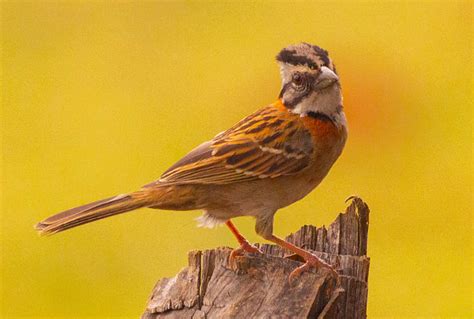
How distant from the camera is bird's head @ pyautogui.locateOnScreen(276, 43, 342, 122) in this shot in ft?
24.6

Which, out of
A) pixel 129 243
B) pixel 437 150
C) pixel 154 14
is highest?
pixel 154 14

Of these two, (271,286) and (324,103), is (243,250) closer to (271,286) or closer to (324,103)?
(271,286)

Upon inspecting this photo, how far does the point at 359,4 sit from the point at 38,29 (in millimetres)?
4101

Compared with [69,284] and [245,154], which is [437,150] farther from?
[245,154]

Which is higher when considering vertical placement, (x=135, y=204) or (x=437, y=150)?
(x=437, y=150)

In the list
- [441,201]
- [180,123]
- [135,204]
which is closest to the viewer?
[135,204]

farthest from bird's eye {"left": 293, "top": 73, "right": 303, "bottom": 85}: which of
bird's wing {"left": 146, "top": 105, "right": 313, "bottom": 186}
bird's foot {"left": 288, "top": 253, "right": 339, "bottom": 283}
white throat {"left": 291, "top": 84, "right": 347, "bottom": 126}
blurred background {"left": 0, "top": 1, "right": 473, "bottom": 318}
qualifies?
blurred background {"left": 0, "top": 1, "right": 473, "bottom": 318}

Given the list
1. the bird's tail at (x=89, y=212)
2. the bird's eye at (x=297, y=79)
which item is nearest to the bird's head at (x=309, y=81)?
the bird's eye at (x=297, y=79)

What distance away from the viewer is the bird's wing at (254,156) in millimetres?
Answer: 7621

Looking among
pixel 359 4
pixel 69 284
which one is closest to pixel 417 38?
pixel 359 4

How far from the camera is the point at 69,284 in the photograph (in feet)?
39.5

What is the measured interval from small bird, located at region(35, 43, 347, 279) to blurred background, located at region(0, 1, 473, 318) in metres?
2.78

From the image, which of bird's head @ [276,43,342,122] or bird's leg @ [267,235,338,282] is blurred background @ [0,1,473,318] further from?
bird's leg @ [267,235,338,282]

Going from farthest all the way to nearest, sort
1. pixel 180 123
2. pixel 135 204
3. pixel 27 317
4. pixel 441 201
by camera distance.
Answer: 1. pixel 180 123
2. pixel 441 201
3. pixel 27 317
4. pixel 135 204
